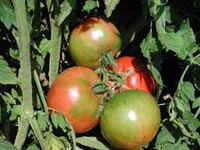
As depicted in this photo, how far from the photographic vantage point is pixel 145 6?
1.74 metres

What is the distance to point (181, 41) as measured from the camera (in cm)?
164

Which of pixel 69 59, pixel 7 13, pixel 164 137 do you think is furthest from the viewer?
pixel 69 59

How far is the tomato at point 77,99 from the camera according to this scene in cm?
168

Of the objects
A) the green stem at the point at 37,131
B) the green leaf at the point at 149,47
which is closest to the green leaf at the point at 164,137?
the green leaf at the point at 149,47

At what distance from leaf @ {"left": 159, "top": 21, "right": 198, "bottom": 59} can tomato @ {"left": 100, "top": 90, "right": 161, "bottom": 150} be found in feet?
0.50

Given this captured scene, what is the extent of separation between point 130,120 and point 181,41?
251 mm

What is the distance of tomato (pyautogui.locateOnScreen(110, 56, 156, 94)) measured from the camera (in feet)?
5.77

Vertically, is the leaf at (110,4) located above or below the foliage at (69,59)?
above

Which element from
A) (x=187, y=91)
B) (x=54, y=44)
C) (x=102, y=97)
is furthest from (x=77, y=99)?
(x=187, y=91)

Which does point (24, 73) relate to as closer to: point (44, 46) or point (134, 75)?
point (44, 46)

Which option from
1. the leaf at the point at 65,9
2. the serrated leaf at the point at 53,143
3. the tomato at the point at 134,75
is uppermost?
the leaf at the point at 65,9

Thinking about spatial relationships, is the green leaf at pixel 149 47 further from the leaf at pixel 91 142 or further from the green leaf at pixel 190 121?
the leaf at pixel 91 142

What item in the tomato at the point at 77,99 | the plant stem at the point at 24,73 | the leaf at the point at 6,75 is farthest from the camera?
the tomato at the point at 77,99

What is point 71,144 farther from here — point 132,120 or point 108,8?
point 108,8
